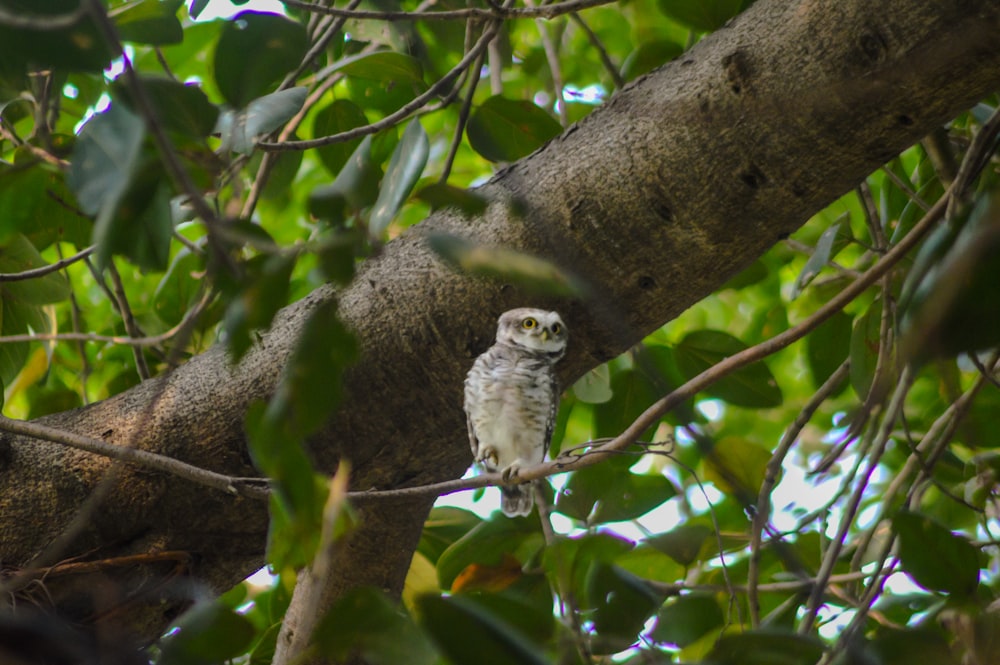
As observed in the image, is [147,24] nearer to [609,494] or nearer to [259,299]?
[259,299]

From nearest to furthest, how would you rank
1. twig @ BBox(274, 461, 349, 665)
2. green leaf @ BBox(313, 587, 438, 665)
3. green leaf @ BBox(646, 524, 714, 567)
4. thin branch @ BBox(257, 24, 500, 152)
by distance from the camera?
twig @ BBox(274, 461, 349, 665) → green leaf @ BBox(313, 587, 438, 665) → thin branch @ BBox(257, 24, 500, 152) → green leaf @ BBox(646, 524, 714, 567)

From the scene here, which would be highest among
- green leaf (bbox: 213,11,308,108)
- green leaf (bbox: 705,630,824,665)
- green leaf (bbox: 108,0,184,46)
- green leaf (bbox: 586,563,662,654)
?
green leaf (bbox: 108,0,184,46)

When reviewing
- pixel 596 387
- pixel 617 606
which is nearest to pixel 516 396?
pixel 596 387

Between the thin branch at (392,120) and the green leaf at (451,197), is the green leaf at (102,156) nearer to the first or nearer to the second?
the green leaf at (451,197)

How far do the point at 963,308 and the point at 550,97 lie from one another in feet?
10.6

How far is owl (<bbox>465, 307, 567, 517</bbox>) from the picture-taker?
1964mm

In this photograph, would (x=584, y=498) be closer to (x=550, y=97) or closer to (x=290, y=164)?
(x=290, y=164)

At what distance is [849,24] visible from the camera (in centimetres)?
137

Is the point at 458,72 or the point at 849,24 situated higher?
the point at 458,72

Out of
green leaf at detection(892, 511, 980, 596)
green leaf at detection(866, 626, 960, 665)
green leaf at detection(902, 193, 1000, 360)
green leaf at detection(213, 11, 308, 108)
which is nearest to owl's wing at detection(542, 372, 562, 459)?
green leaf at detection(892, 511, 980, 596)

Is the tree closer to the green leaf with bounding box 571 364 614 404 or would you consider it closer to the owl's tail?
the green leaf with bounding box 571 364 614 404

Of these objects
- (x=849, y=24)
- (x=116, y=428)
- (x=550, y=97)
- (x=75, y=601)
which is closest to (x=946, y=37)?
(x=849, y=24)

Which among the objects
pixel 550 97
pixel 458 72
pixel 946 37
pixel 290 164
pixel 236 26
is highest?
pixel 550 97

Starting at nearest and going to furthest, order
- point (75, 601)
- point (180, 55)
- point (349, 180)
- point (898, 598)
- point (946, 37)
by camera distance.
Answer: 1. point (349, 180)
2. point (946, 37)
3. point (898, 598)
4. point (75, 601)
5. point (180, 55)
